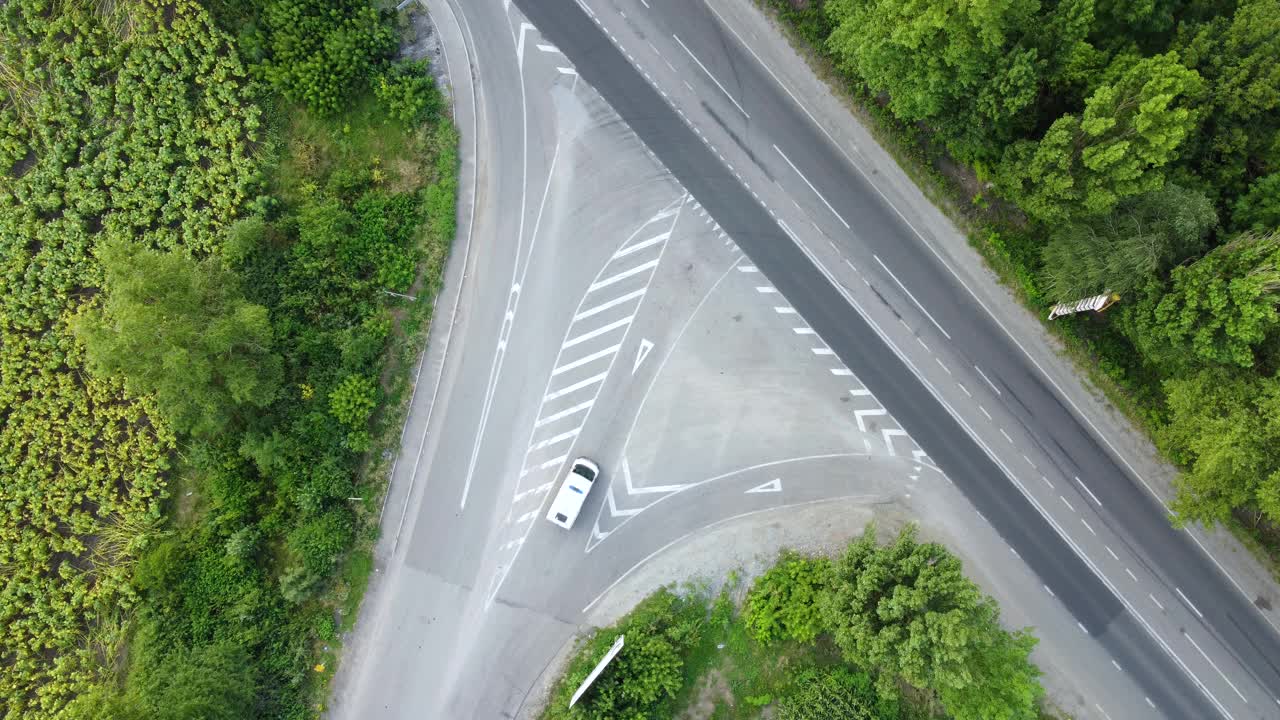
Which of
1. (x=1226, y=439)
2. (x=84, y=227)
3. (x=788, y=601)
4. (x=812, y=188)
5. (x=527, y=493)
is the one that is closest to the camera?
(x=1226, y=439)

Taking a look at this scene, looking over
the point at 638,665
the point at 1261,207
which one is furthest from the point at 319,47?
the point at 1261,207

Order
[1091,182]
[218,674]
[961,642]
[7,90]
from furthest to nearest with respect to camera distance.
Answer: [7,90] → [218,674] → [1091,182] → [961,642]

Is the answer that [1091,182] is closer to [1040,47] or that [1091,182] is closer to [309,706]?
[1040,47]

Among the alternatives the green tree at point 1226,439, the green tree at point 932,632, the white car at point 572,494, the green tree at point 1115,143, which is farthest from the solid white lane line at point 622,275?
the green tree at point 1226,439

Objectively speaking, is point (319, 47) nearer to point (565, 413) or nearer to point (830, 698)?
point (565, 413)

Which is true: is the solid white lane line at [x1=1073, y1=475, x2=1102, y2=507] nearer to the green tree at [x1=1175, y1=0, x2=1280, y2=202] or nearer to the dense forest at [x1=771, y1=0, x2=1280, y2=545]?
the dense forest at [x1=771, y1=0, x2=1280, y2=545]

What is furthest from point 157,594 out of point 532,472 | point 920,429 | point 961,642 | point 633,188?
point 920,429

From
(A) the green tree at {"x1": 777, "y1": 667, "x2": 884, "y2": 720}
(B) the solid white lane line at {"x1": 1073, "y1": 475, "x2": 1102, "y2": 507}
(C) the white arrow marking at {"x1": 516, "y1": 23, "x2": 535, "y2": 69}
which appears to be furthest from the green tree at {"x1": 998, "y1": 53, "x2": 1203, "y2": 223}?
(C) the white arrow marking at {"x1": 516, "y1": 23, "x2": 535, "y2": 69}

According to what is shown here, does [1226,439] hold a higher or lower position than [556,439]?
higher
